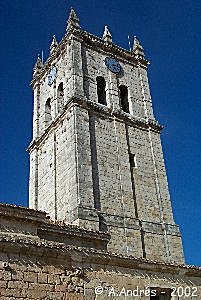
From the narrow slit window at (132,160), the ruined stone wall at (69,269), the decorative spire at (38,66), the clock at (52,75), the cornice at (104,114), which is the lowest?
the ruined stone wall at (69,269)

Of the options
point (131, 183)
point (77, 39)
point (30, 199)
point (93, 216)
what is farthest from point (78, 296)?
point (77, 39)

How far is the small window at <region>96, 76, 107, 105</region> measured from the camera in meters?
25.3

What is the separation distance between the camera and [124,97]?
2661 cm

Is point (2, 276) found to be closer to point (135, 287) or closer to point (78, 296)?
point (78, 296)

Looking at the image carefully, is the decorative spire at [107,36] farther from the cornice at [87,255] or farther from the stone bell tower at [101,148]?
the cornice at [87,255]

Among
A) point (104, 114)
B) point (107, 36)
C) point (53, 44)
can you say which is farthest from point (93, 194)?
point (53, 44)

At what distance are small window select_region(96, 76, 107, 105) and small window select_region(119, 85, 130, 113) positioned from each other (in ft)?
4.24

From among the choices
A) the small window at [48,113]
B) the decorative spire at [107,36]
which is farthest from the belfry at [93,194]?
the small window at [48,113]

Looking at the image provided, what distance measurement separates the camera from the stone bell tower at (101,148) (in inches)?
803

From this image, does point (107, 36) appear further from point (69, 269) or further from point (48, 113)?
point (69, 269)

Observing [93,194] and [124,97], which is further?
[124,97]

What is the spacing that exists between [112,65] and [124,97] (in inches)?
85.9

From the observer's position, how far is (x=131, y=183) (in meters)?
22.3

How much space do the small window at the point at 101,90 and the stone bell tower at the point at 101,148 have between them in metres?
0.06
